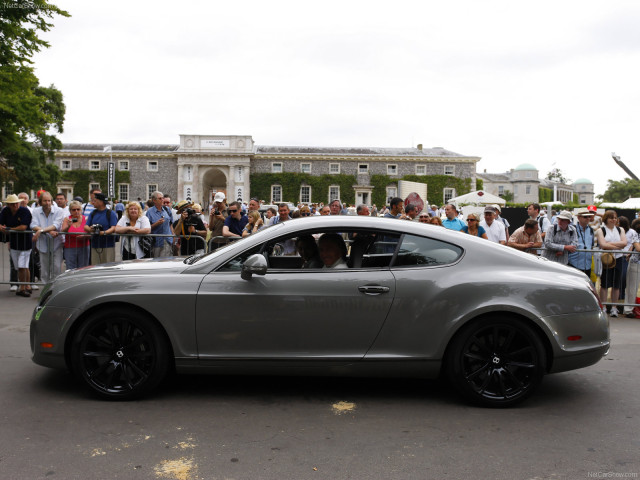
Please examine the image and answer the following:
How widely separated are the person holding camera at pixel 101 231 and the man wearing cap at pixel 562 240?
746 cm

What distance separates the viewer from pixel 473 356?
4.45 metres

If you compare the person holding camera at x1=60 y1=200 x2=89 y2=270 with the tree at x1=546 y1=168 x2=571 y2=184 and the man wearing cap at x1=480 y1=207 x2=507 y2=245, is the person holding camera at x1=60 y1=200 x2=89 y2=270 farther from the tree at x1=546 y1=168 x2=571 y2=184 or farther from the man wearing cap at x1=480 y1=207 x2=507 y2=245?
the tree at x1=546 y1=168 x2=571 y2=184

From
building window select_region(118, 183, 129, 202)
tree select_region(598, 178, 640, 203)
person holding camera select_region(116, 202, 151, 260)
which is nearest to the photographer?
person holding camera select_region(116, 202, 151, 260)

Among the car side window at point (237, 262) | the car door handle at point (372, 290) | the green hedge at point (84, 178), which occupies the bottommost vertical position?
the car door handle at point (372, 290)

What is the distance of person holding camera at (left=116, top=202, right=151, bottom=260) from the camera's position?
9.51m

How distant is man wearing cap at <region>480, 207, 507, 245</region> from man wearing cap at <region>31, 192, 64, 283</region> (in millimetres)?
7609

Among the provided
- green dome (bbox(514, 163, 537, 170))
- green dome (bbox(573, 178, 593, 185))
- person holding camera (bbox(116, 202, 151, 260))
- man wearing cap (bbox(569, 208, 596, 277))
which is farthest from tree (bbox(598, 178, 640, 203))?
person holding camera (bbox(116, 202, 151, 260))

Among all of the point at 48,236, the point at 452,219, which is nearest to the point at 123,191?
the point at 48,236

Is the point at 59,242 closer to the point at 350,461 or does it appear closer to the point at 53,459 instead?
the point at 53,459

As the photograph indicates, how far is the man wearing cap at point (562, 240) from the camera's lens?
897 centimetres

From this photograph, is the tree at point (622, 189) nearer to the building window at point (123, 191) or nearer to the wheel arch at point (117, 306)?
the building window at point (123, 191)

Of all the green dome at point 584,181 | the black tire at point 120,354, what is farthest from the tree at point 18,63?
the green dome at point 584,181

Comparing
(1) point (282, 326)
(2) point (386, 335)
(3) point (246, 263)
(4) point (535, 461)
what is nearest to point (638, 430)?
(4) point (535, 461)

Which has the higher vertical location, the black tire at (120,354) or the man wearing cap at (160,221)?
the man wearing cap at (160,221)
